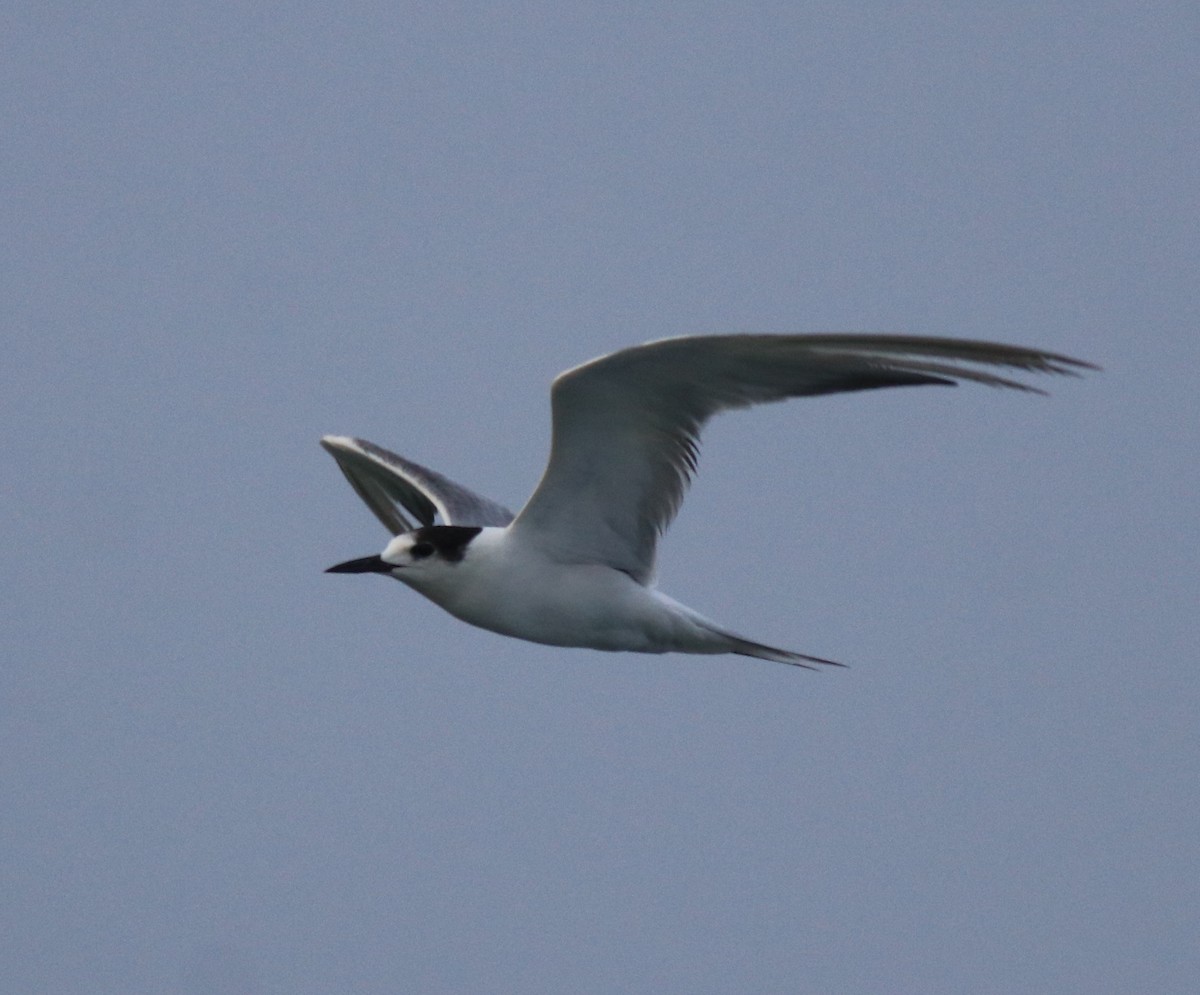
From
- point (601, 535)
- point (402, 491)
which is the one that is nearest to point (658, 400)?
point (601, 535)

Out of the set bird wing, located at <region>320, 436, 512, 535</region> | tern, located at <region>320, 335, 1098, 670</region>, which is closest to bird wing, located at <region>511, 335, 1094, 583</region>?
tern, located at <region>320, 335, 1098, 670</region>

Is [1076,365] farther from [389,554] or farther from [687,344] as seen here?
[389,554]

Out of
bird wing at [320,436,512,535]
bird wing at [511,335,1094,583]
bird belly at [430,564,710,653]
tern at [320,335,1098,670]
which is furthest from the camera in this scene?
bird wing at [320,436,512,535]

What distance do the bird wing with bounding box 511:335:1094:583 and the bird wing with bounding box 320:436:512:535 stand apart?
5.27ft

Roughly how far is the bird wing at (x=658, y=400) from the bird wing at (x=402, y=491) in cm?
161

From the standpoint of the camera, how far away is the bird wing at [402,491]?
1038cm

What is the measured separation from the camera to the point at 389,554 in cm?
877

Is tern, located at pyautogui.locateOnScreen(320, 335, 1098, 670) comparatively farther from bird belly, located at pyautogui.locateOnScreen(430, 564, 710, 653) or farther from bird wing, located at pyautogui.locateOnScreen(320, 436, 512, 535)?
bird wing, located at pyautogui.locateOnScreen(320, 436, 512, 535)

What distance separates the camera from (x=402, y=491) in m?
11.4

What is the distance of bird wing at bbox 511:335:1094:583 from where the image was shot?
21.8 feet

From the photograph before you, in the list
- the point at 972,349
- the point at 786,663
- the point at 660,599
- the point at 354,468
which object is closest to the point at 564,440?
the point at 660,599

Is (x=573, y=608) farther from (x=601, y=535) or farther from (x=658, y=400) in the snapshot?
(x=658, y=400)

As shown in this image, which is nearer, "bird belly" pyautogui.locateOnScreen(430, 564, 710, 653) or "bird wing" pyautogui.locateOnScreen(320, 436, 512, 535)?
"bird belly" pyautogui.locateOnScreen(430, 564, 710, 653)

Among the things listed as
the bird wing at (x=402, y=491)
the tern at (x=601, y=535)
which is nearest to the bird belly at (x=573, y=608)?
the tern at (x=601, y=535)
